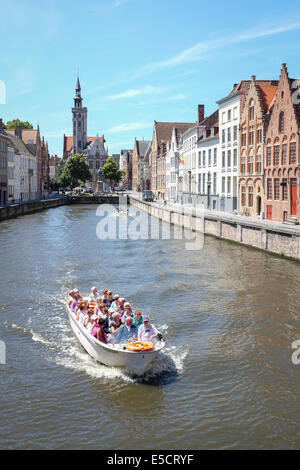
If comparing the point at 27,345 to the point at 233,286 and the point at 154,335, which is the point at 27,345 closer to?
the point at 154,335

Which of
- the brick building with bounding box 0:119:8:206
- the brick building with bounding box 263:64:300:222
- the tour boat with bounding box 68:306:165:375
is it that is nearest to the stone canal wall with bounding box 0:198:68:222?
the brick building with bounding box 0:119:8:206

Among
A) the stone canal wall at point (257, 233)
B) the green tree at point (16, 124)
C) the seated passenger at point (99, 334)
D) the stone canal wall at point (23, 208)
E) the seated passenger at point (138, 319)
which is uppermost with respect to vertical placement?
the green tree at point (16, 124)

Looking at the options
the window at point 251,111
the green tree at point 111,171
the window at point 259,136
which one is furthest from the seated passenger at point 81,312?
the green tree at point 111,171

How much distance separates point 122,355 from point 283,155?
34.8m

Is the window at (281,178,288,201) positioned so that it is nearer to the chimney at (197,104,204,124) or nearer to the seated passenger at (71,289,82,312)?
the seated passenger at (71,289,82,312)

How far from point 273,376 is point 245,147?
42.7 meters

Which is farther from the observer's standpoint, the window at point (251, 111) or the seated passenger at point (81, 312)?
the window at point (251, 111)

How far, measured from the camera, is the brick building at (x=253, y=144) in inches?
1989

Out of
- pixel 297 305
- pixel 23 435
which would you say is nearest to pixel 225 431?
pixel 23 435

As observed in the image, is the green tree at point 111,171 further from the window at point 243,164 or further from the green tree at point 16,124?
the window at point 243,164

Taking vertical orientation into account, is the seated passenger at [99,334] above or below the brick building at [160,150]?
below

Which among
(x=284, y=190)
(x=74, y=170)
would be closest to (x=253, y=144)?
(x=284, y=190)

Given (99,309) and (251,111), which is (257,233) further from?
(99,309)

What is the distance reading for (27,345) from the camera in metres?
17.4
